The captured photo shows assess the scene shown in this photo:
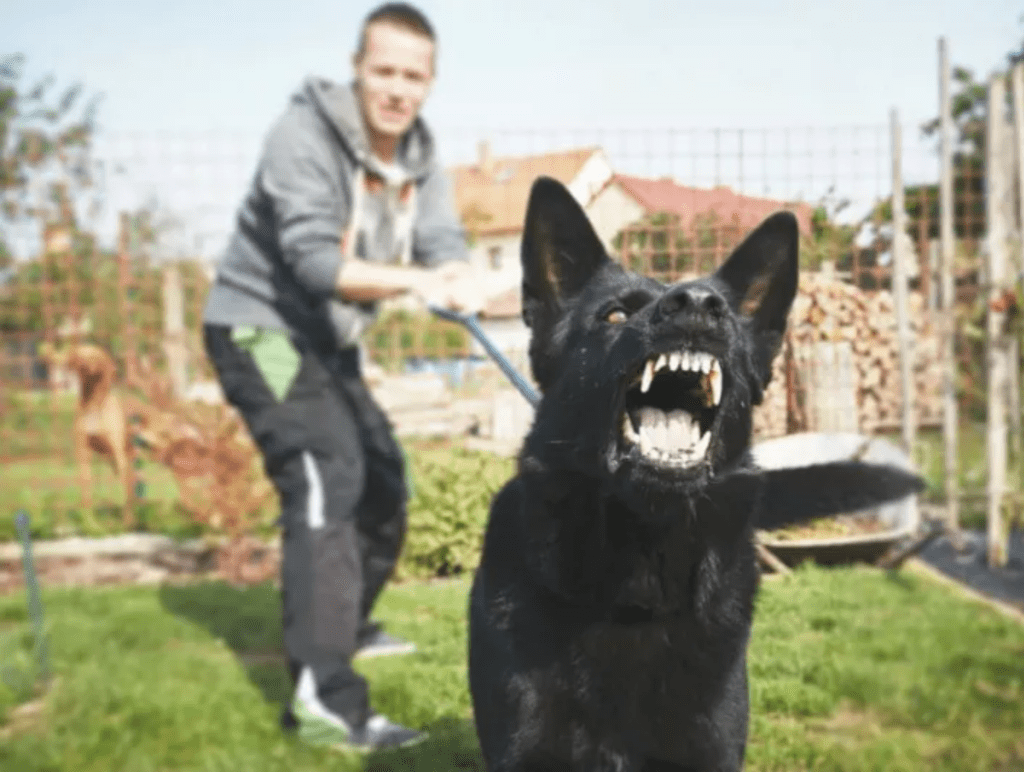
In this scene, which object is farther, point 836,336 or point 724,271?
point 836,336

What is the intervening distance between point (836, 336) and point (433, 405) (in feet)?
14.5

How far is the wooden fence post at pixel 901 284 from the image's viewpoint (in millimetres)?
2596

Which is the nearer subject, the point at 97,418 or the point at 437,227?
the point at 437,227

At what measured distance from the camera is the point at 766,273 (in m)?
1.78

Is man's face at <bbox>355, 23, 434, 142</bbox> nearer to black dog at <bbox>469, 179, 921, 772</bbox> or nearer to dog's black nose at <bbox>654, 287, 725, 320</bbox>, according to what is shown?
black dog at <bbox>469, 179, 921, 772</bbox>

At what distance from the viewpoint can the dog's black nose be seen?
147 cm

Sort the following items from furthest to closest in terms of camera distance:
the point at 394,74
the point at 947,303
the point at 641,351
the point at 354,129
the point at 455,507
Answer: the point at 947,303, the point at 354,129, the point at 394,74, the point at 455,507, the point at 641,351

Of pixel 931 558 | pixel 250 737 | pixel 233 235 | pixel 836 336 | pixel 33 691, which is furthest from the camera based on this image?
pixel 931 558

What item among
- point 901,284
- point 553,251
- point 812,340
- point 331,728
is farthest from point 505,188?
point 331,728

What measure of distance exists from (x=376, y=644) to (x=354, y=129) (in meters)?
1.95

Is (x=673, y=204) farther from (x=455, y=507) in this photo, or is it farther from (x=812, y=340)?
(x=455, y=507)

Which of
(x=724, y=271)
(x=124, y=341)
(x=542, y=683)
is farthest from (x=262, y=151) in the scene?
(x=124, y=341)

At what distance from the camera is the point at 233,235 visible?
334cm

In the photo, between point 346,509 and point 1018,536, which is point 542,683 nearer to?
point 346,509
